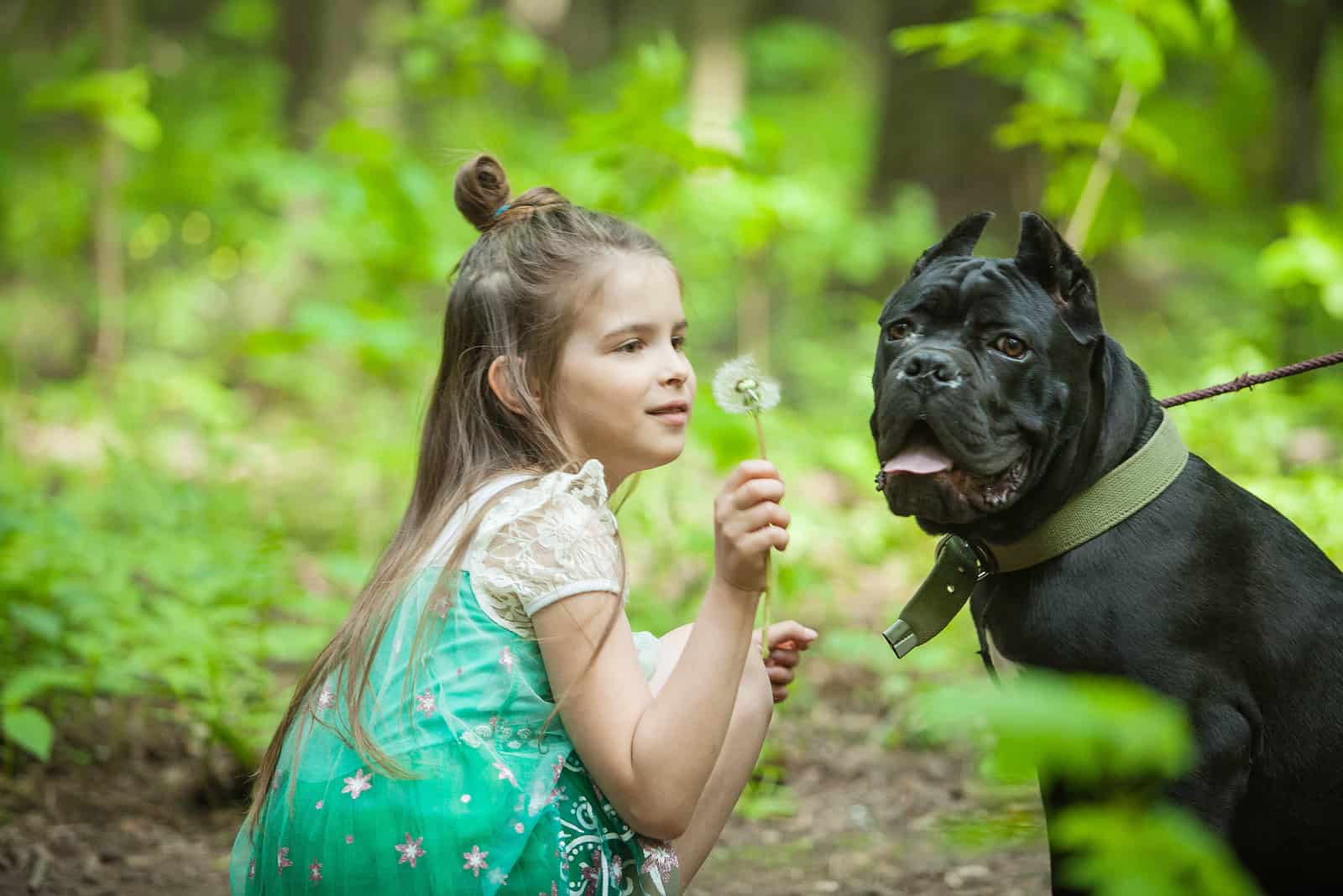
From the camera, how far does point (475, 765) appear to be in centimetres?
208

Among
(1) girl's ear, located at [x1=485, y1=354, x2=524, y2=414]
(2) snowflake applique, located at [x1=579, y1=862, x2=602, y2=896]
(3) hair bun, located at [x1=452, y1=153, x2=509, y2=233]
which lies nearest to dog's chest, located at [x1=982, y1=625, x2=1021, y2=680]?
(2) snowflake applique, located at [x1=579, y1=862, x2=602, y2=896]

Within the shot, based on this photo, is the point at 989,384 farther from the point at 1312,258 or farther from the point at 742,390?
the point at 1312,258

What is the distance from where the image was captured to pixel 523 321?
7.98 feet

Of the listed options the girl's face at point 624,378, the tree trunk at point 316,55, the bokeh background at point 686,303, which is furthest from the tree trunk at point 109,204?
the girl's face at point 624,378

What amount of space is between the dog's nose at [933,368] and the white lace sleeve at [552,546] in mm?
605

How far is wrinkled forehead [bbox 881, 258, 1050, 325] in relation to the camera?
228cm

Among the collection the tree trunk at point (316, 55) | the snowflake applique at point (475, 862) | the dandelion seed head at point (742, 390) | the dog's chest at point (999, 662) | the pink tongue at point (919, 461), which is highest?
the dandelion seed head at point (742, 390)

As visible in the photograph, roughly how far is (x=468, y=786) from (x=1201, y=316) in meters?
8.22

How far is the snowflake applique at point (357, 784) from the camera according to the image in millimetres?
2068

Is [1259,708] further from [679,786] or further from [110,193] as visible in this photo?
[110,193]

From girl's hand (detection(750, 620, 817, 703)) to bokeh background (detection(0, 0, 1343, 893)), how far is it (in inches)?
34.0

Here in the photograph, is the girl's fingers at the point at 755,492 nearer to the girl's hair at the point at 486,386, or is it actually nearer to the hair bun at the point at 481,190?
the girl's hair at the point at 486,386

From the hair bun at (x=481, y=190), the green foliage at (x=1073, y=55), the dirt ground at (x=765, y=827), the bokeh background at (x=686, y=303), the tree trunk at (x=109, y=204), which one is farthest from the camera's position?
the tree trunk at (x=109, y=204)

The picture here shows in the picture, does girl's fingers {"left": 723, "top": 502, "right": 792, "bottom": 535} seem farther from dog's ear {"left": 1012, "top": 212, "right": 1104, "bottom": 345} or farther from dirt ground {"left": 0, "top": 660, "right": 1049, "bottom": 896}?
dirt ground {"left": 0, "top": 660, "right": 1049, "bottom": 896}
